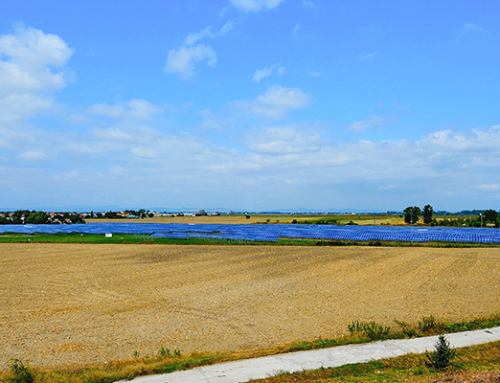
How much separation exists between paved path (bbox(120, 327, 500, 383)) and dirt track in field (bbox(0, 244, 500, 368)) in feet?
7.40

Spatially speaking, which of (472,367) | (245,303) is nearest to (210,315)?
(245,303)

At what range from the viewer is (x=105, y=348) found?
11914 millimetres

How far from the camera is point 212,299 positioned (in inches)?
730

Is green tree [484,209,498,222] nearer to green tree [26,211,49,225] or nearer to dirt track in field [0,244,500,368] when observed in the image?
dirt track in field [0,244,500,368]

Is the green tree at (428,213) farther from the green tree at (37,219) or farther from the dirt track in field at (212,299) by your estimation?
the green tree at (37,219)

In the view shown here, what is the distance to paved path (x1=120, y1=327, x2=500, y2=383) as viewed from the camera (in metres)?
8.58

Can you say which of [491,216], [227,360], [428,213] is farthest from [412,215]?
[227,360]

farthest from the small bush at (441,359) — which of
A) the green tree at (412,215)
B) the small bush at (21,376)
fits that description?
the green tree at (412,215)

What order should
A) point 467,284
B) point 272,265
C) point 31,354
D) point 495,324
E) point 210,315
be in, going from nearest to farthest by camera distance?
point 31,354
point 495,324
point 210,315
point 467,284
point 272,265

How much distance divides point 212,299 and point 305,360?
9.65 metres

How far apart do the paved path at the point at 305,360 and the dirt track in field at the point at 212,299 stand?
2254 mm

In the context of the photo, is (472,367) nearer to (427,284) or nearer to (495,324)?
(495,324)

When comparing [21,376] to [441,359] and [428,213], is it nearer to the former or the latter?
[441,359]

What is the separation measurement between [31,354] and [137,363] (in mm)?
4048
